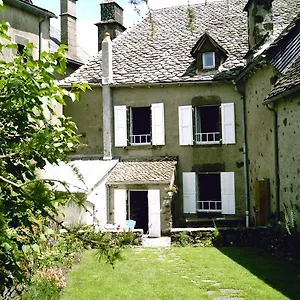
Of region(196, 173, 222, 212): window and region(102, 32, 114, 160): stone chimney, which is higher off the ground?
region(102, 32, 114, 160): stone chimney

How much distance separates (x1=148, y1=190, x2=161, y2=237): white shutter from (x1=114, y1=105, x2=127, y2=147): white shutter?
252 cm

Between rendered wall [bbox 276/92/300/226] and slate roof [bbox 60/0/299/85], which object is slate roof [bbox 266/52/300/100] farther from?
slate roof [bbox 60/0/299/85]

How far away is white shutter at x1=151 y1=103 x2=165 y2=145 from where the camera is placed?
55.0ft

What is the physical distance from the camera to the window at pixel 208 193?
1609 cm

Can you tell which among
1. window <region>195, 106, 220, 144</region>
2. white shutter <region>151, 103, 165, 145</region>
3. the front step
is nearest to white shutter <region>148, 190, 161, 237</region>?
the front step

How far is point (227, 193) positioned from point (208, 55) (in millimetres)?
4989

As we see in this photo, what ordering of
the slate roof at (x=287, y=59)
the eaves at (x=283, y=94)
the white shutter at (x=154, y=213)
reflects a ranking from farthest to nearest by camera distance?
1. the white shutter at (x=154, y=213)
2. the slate roof at (x=287, y=59)
3. the eaves at (x=283, y=94)

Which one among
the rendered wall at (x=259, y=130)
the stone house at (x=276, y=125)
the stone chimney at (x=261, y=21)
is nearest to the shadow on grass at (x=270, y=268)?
the stone house at (x=276, y=125)

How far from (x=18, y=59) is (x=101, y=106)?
562 inches

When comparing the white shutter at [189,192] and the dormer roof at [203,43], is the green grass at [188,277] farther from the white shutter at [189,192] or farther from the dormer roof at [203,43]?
the dormer roof at [203,43]

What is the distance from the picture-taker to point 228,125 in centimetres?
1625

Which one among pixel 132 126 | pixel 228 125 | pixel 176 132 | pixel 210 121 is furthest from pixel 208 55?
pixel 132 126

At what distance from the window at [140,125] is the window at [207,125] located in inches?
74.2

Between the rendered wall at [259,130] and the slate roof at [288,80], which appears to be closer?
the slate roof at [288,80]
